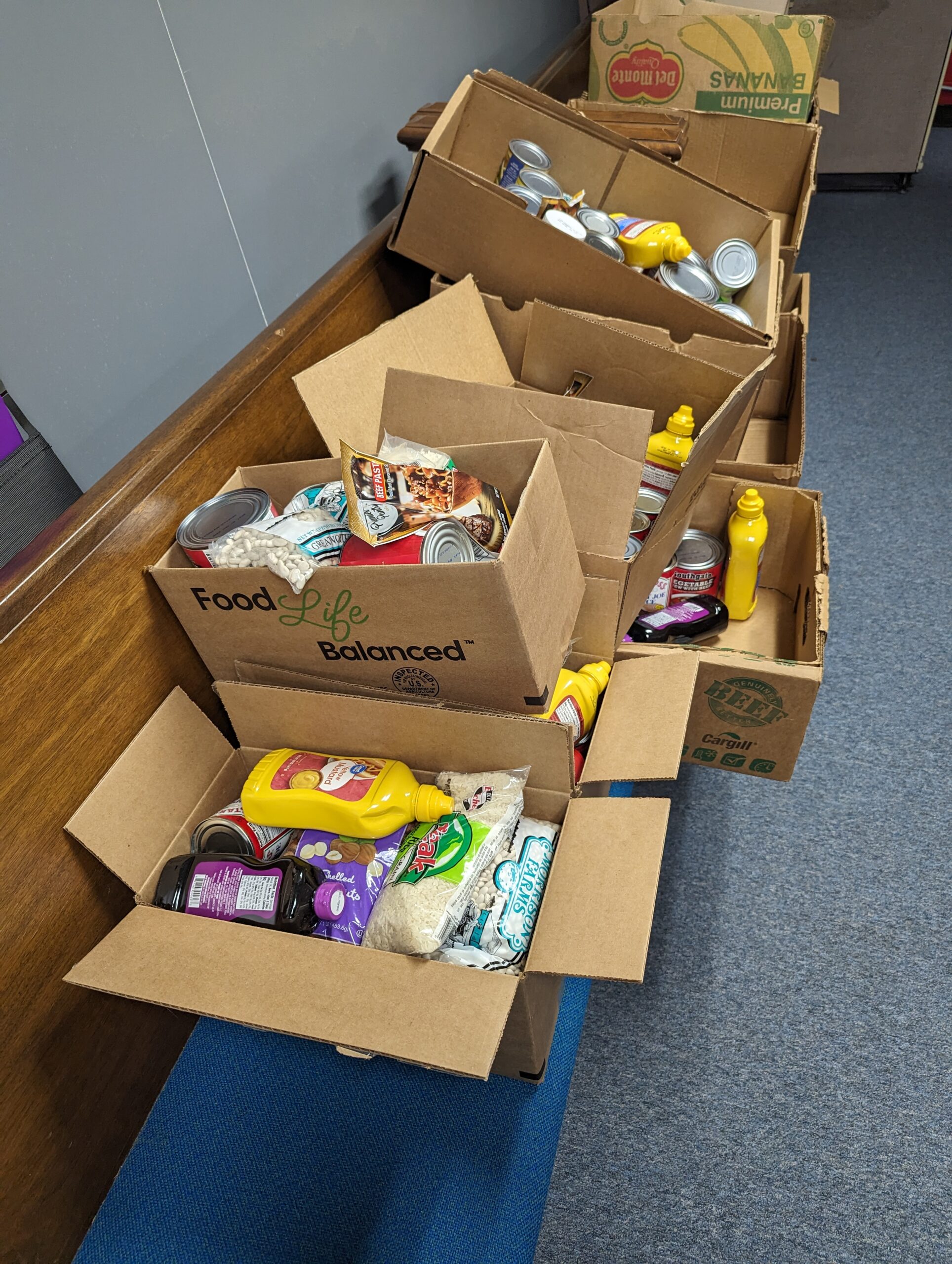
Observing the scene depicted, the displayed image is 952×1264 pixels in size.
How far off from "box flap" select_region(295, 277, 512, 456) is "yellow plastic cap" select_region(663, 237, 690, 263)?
0.38 metres

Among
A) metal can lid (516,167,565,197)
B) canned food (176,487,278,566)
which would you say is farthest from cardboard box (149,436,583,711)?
metal can lid (516,167,565,197)

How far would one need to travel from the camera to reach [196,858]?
929 millimetres

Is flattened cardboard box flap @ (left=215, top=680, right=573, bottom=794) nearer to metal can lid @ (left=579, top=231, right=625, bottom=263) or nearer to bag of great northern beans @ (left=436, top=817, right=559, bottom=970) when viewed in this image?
bag of great northern beans @ (left=436, top=817, right=559, bottom=970)

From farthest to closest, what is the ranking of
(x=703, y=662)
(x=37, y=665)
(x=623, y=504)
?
(x=703, y=662) → (x=623, y=504) → (x=37, y=665)

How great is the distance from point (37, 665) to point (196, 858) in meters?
0.28

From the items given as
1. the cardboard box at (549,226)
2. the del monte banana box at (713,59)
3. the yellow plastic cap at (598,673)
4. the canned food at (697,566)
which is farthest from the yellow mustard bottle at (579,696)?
the del monte banana box at (713,59)

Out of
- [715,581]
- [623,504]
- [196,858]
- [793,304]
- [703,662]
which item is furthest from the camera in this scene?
[793,304]

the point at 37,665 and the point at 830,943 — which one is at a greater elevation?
the point at 37,665

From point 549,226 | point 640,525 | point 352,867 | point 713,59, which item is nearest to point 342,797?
point 352,867

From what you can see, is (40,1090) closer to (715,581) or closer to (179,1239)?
(179,1239)

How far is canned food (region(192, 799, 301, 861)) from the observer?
3.19ft

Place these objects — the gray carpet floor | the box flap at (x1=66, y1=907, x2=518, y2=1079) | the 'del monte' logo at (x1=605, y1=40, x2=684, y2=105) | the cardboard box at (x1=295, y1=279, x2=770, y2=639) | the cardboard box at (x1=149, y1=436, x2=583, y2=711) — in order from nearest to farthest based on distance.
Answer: the box flap at (x1=66, y1=907, x2=518, y2=1079) → the cardboard box at (x1=149, y1=436, x2=583, y2=711) → the cardboard box at (x1=295, y1=279, x2=770, y2=639) → the gray carpet floor → the 'del monte' logo at (x1=605, y1=40, x2=684, y2=105)

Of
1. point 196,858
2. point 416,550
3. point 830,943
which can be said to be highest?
point 416,550

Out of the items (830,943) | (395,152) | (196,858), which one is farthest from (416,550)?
(395,152)
